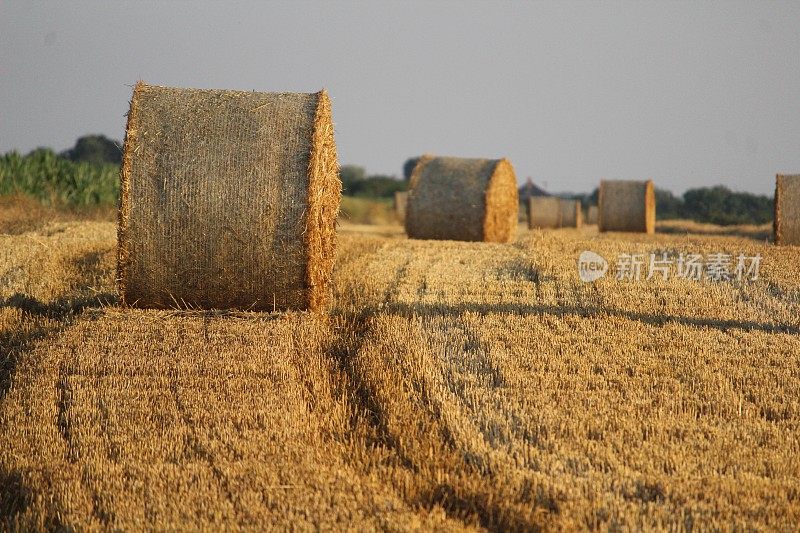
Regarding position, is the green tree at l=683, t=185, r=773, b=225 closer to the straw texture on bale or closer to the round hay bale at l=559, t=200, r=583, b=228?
the round hay bale at l=559, t=200, r=583, b=228

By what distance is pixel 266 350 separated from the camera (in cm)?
791

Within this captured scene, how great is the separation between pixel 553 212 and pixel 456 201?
50.4 ft

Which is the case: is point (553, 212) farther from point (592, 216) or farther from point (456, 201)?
point (456, 201)

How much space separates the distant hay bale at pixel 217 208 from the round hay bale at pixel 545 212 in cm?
2305

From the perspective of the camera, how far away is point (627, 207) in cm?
2506

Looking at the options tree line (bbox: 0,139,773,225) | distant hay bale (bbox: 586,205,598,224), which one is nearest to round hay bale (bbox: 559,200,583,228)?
tree line (bbox: 0,139,773,225)

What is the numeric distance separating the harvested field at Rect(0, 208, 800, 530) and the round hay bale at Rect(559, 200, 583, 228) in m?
20.4

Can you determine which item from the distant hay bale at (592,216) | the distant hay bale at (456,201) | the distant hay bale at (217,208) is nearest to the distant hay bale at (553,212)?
the distant hay bale at (592,216)

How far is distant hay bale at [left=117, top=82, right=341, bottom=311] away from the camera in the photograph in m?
8.68

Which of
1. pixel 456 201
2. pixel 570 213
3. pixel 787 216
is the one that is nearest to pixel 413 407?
pixel 456 201

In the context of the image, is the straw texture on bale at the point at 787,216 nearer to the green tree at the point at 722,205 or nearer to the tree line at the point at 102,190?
the tree line at the point at 102,190

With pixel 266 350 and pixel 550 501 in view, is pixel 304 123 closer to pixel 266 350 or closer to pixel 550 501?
pixel 266 350

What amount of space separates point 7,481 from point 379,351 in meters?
3.05

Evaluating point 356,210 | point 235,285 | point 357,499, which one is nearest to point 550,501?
point 357,499
